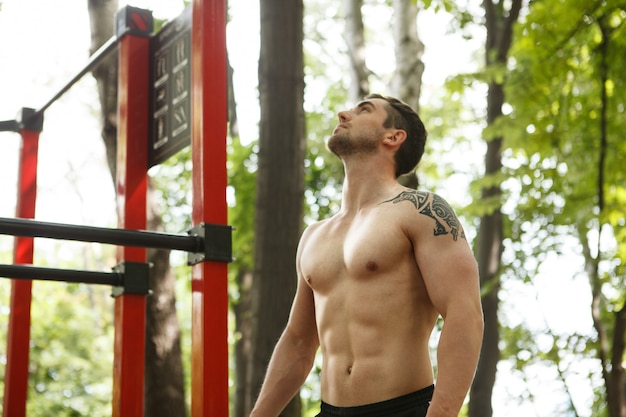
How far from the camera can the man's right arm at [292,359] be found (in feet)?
10.4

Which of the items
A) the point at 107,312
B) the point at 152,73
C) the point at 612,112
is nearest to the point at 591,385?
the point at 612,112

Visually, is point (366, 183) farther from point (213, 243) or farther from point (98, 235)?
point (98, 235)

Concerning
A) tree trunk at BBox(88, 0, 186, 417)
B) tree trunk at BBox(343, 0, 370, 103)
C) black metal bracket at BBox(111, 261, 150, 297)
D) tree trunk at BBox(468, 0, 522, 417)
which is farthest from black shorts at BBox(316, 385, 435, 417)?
tree trunk at BBox(343, 0, 370, 103)

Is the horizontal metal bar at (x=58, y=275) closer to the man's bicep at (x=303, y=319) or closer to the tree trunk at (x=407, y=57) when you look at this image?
the man's bicep at (x=303, y=319)

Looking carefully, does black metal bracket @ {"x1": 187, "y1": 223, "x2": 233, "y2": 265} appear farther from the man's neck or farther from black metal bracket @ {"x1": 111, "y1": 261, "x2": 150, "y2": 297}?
black metal bracket @ {"x1": 111, "y1": 261, "x2": 150, "y2": 297}

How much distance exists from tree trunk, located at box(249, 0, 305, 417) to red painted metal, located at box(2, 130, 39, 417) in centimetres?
174

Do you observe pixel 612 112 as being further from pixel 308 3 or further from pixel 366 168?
pixel 308 3

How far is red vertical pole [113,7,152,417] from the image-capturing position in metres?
3.93

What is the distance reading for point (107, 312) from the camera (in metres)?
23.9

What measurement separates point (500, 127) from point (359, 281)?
504cm

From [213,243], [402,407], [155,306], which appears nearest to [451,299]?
[402,407]

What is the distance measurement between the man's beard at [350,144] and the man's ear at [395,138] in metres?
0.05

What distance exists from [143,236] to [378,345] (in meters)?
0.98

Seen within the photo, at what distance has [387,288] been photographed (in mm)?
2756
